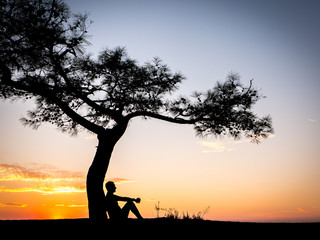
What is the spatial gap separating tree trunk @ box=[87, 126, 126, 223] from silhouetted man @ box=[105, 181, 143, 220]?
2305 mm

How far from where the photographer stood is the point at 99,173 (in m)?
12.8

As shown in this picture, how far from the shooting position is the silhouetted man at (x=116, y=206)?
380 inches

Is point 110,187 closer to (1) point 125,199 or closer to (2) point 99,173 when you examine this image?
(1) point 125,199

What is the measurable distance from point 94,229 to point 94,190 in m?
3.73

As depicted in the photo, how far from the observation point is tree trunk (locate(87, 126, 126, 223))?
1217 centimetres

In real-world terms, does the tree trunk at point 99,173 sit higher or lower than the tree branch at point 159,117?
lower

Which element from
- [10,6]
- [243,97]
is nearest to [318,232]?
[243,97]

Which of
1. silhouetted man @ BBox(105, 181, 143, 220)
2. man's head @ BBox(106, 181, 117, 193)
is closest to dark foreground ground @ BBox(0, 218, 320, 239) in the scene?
silhouetted man @ BBox(105, 181, 143, 220)

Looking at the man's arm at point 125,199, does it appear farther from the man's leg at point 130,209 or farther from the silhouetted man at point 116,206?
the man's leg at point 130,209

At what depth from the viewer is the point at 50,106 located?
1483cm

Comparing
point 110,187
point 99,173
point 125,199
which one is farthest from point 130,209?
point 99,173

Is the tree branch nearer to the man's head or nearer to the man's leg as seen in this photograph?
the man's head

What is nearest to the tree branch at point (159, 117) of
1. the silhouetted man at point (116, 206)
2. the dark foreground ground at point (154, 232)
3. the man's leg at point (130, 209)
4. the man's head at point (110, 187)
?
the man's head at point (110, 187)

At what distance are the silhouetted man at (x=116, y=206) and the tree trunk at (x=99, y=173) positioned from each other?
230 cm
